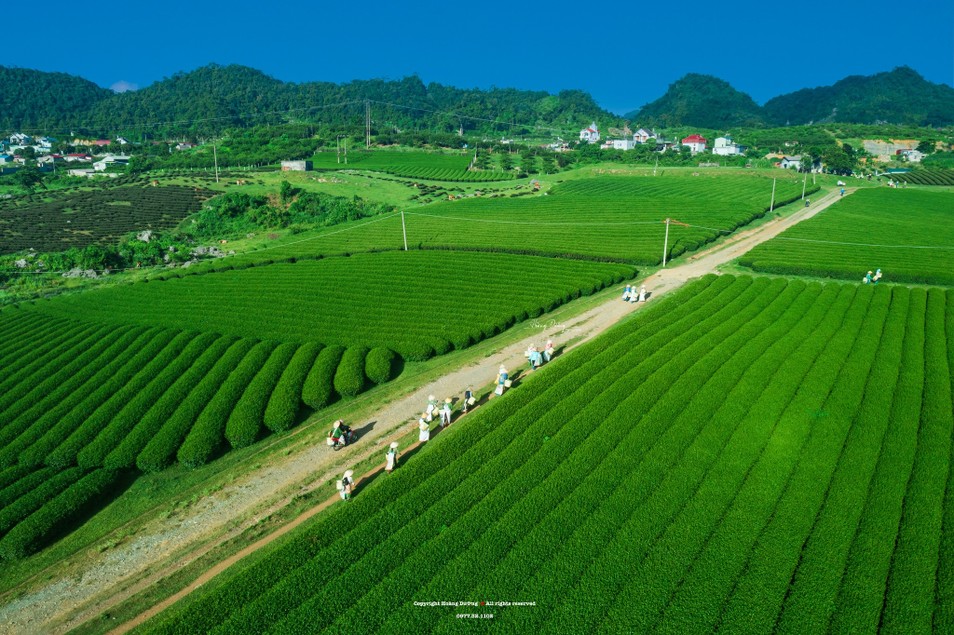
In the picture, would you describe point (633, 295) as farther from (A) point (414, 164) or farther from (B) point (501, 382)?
(A) point (414, 164)

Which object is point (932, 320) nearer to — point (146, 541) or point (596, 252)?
point (596, 252)

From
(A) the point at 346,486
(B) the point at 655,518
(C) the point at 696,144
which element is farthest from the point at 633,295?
(C) the point at 696,144

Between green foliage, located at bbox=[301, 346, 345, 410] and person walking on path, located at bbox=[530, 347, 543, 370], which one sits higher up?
person walking on path, located at bbox=[530, 347, 543, 370]

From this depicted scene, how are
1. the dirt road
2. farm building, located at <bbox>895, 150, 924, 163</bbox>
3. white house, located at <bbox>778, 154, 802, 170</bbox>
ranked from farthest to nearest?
1. farm building, located at <bbox>895, 150, 924, 163</bbox>
2. white house, located at <bbox>778, 154, 802, 170</bbox>
3. the dirt road

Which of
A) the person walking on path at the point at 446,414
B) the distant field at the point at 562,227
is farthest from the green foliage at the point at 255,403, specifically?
the distant field at the point at 562,227

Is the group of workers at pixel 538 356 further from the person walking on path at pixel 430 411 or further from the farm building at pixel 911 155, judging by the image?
the farm building at pixel 911 155

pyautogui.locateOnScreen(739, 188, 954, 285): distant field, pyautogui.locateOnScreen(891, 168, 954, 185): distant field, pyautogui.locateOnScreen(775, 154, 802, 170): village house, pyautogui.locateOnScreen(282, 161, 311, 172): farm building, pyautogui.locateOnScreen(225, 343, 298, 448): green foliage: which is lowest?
pyautogui.locateOnScreen(225, 343, 298, 448): green foliage

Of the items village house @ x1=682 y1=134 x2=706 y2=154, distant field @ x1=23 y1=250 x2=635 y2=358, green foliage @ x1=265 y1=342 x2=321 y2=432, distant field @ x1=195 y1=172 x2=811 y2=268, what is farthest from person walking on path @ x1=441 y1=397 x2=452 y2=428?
village house @ x1=682 y1=134 x2=706 y2=154

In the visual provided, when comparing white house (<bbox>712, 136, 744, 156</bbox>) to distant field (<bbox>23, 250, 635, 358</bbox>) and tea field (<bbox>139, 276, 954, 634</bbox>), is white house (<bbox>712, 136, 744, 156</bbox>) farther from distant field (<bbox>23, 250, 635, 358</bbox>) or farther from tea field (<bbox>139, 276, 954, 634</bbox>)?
tea field (<bbox>139, 276, 954, 634</bbox>)
